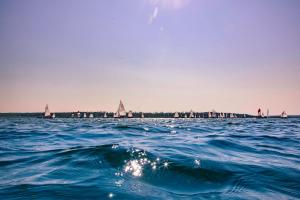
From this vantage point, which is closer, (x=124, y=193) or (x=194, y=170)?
(x=124, y=193)

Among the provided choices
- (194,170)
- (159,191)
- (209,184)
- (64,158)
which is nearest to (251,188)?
(209,184)

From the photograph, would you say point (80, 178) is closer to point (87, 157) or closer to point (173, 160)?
point (87, 157)

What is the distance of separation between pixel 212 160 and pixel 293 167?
8.52ft

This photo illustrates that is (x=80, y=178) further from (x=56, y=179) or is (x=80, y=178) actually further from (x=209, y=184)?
(x=209, y=184)

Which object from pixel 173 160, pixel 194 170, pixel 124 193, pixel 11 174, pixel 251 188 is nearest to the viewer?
pixel 124 193

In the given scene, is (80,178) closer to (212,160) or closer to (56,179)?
(56,179)

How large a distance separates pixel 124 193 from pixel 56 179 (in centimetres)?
199

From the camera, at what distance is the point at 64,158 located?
30.3 feet

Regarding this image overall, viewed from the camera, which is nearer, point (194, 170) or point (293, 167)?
point (194, 170)

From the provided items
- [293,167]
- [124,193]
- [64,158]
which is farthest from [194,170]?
[64,158]

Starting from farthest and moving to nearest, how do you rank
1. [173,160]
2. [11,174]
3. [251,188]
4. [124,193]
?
[173,160]
[11,174]
[251,188]
[124,193]

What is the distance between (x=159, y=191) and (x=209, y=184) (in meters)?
1.40

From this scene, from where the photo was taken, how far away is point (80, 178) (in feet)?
21.7

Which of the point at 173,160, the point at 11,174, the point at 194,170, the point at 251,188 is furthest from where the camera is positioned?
the point at 173,160
